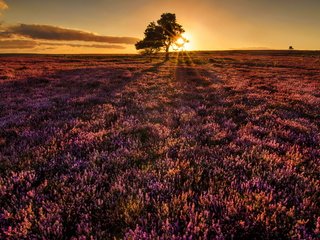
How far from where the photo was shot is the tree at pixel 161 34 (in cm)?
7000

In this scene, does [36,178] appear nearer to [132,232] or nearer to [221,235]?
[132,232]

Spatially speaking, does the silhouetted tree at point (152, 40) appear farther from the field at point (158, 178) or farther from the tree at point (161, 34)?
the field at point (158, 178)

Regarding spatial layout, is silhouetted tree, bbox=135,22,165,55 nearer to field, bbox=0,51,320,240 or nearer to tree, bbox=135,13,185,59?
tree, bbox=135,13,185,59

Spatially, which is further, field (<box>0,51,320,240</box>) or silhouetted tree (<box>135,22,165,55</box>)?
silhouetted tree (<box>135,22,165,55</box>)

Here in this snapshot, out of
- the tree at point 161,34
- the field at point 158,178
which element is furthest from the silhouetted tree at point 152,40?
the field at point 158,178

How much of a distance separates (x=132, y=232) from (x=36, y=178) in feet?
7.77

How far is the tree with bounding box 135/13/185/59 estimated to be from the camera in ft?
230

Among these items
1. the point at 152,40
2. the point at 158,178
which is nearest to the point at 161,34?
the point at 152,40

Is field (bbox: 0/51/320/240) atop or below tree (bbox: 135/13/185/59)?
below

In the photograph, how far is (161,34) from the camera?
229ft

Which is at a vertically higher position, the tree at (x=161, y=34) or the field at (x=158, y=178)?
the tree at (x=161, y=34)

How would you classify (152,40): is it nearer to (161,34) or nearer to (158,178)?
(161,34)

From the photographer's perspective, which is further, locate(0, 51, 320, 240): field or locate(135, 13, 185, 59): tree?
locate(135, 13, 185, 59): tree

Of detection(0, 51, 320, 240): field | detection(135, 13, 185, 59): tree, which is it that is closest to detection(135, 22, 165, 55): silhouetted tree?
detection(135, 13, 185, 59): tree
